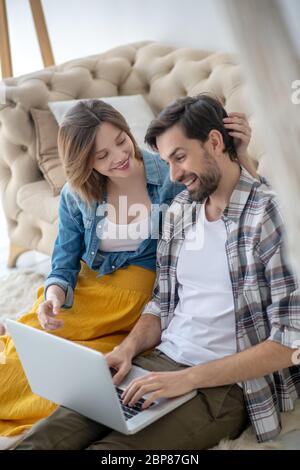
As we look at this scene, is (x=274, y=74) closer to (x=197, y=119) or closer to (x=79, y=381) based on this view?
(x=197, y=119)

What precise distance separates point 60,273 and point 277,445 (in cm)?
69

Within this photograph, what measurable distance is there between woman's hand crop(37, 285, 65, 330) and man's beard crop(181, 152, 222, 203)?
446 millimetres

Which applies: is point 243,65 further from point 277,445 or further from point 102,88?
point 102,88

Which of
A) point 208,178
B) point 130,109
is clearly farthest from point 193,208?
point 130,109

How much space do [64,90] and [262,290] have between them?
63.3 inches

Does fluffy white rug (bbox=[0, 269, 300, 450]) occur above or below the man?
below

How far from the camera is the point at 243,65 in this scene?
751 millimetres

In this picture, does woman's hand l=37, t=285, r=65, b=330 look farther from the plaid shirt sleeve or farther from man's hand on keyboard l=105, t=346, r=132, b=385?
the plaid shirt sleeve

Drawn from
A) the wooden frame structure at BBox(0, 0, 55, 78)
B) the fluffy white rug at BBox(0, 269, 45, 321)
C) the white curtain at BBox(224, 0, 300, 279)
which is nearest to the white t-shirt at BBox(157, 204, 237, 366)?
the white curtain at BBox(224, 0, 300, 279)

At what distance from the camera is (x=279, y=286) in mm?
1205

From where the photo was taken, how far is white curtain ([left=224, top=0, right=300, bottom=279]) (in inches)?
28.3

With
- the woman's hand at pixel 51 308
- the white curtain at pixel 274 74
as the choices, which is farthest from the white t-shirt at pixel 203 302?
the white curtain at pixel 274 74

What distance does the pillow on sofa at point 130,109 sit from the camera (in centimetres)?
243

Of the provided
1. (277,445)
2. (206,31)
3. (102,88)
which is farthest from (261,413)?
(206,31)
